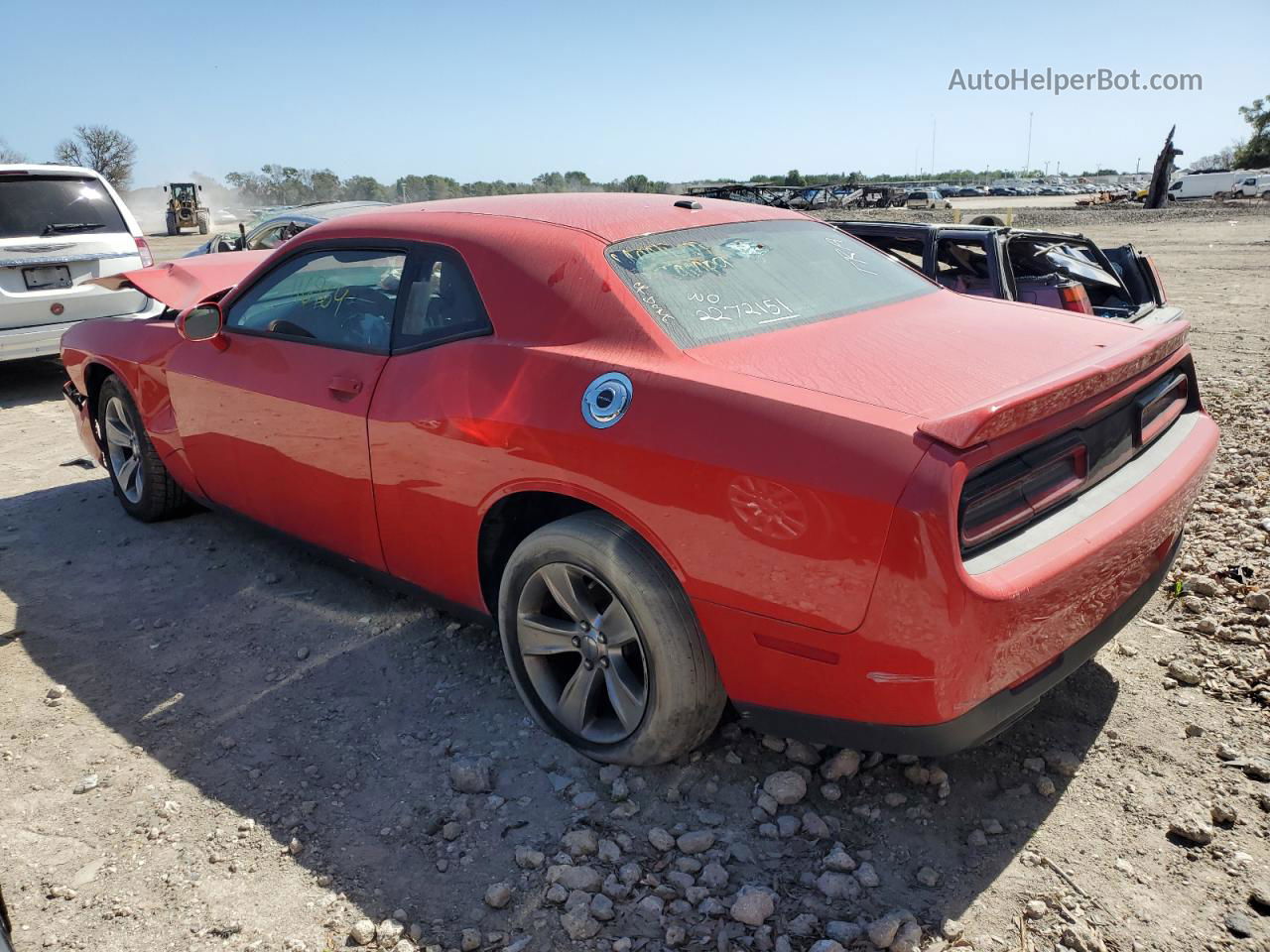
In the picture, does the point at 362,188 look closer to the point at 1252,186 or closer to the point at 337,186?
the point at 337,186

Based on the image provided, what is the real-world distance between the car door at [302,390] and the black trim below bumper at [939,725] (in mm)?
1661

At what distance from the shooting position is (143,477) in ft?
15.5

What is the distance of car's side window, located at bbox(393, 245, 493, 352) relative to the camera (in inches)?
116

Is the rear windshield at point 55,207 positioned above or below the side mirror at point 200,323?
above

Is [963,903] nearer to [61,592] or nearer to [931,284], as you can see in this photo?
[931,284]

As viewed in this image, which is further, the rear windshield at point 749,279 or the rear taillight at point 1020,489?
the rear windshield at point 749,279

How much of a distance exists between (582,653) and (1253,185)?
53.9 meters

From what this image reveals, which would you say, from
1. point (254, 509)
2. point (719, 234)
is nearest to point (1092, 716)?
point (719, 234)

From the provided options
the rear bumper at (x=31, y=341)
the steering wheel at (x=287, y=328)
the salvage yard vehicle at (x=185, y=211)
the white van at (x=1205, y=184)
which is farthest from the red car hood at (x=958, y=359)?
the white van at (x=1205, y=184)

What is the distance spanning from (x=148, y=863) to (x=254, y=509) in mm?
1734

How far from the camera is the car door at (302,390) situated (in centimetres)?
327

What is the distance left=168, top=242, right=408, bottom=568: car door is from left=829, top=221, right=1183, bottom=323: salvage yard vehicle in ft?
13.3

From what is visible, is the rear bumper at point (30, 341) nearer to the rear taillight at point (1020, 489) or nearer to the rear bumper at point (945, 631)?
the rear bumper at point (945, 631)

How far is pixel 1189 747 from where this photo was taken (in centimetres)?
275
